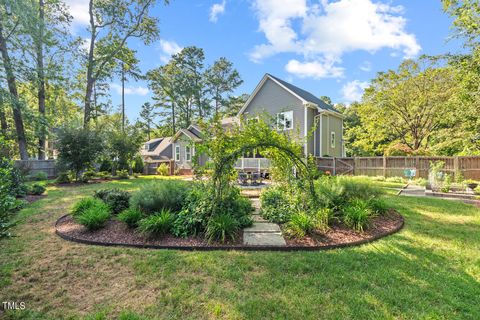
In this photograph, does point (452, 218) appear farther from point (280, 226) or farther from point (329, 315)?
point (329, 315)

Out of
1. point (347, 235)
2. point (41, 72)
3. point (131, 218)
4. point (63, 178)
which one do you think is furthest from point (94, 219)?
point (41, 72)

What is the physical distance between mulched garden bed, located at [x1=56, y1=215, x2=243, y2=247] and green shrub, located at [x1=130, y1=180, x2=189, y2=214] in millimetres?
529

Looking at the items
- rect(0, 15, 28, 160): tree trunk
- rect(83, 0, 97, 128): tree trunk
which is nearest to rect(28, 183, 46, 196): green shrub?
rect(0, 15, 28, 160): tree trunk

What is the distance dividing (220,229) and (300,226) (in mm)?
1529

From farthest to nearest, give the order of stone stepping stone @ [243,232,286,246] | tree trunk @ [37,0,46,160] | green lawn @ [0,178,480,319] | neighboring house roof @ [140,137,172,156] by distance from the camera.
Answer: neighboring house roof @ [140,137,172,156]
tree trunk @ [37,0,46,160]
stone stepping stone @ [243,232,286,246]
green lawn @ [0,178,480,319]

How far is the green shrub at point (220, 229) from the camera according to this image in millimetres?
4141

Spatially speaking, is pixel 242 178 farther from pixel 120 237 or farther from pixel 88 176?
pixel 88 176

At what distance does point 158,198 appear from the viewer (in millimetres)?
4910

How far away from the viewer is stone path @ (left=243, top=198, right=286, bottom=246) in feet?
13.4

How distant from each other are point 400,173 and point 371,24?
982 centimetres

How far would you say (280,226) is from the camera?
493 centimetres

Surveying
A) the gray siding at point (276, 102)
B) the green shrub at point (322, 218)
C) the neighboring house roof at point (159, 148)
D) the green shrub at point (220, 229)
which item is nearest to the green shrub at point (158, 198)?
the green shrub at point (220, 229)

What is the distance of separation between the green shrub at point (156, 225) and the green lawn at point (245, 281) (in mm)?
489

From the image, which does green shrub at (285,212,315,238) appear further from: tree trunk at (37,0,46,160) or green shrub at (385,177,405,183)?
tree trunk at (37,0,46,160)
